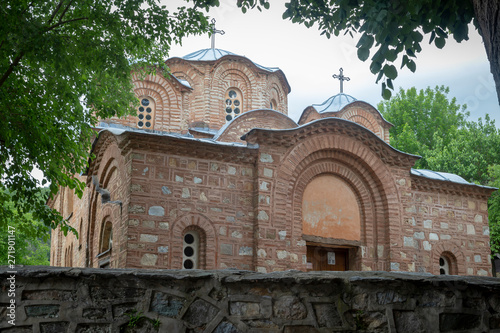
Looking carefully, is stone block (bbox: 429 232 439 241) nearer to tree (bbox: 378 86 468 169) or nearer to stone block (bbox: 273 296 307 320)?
stone block (bbox: 273 296 307 320)

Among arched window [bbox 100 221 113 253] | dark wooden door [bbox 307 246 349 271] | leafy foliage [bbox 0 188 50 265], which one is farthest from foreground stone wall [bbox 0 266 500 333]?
arched window [bbox 100 221 113 253]

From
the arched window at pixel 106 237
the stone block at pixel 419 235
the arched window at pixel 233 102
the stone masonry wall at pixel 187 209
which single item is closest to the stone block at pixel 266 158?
the stone masonry wall at pixel 187 209

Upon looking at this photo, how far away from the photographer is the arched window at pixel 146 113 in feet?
52.0

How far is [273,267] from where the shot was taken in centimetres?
1008

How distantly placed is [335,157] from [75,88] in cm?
607

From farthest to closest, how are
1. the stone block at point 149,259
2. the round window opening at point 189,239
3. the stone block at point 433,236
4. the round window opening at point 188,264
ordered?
the stone block at point 433,236 → the round window opening at point 189,239 → the round window opening at point 188,264 → the stone block at point 149,259

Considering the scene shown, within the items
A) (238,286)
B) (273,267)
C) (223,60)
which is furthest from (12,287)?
(223,60)

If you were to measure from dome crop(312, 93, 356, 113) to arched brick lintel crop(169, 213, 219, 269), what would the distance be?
466 inches

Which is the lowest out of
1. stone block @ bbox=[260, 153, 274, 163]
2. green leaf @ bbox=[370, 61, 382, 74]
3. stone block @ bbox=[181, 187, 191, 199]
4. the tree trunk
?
stone block @ bbox=[181, 187, 191, 199]

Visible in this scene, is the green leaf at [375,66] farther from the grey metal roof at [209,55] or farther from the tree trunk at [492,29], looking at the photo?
the grey metal roof at [209,55]

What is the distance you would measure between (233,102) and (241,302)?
51.2ft

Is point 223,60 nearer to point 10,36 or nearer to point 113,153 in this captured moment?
point 113,153

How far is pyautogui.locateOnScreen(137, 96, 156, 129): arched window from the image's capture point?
1586cm

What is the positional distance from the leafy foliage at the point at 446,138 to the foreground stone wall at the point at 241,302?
57.0ft
